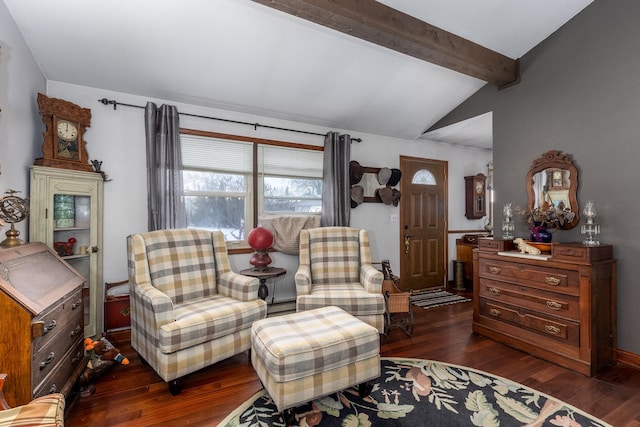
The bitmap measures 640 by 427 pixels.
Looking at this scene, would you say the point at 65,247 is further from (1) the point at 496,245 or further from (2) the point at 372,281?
(1) the point at 496,245

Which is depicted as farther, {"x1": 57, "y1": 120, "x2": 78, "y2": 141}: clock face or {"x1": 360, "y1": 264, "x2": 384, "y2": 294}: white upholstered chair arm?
{"x1": 360, "y1": 264, "x2": 384, "y2": 294}: white upholstered chair arm

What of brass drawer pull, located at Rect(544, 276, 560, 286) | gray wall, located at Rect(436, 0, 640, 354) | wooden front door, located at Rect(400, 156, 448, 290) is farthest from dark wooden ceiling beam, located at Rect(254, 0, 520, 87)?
brass drawer pull, located at Rect(544, 276, 560, 286)

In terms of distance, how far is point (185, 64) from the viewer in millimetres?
2662

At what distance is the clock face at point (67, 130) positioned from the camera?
243 cm

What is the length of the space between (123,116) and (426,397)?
339cm

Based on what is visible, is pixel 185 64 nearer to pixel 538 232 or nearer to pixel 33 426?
pixel 33 426

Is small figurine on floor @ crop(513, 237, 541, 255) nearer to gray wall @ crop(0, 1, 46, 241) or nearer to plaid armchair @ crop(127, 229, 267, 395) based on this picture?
plaid armchair @ crop(127, 229, 267, 395)

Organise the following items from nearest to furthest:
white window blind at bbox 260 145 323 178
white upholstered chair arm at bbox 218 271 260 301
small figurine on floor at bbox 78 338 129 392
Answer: small figurine on floor at bbox 78 338 129 392 → white upholstered chair arm at bbox 218 271 260 301 → white window blind at bbox 260 145 323 178

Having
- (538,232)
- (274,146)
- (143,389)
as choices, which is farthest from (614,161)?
(143,389)

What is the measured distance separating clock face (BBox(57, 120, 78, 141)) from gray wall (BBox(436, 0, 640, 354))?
4005 millimetres

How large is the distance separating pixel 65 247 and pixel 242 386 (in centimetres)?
181

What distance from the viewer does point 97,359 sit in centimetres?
210

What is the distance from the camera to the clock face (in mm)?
2426

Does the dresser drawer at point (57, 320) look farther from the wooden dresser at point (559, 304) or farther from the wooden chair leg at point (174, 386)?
the wooden dresser at point (559, 304)
